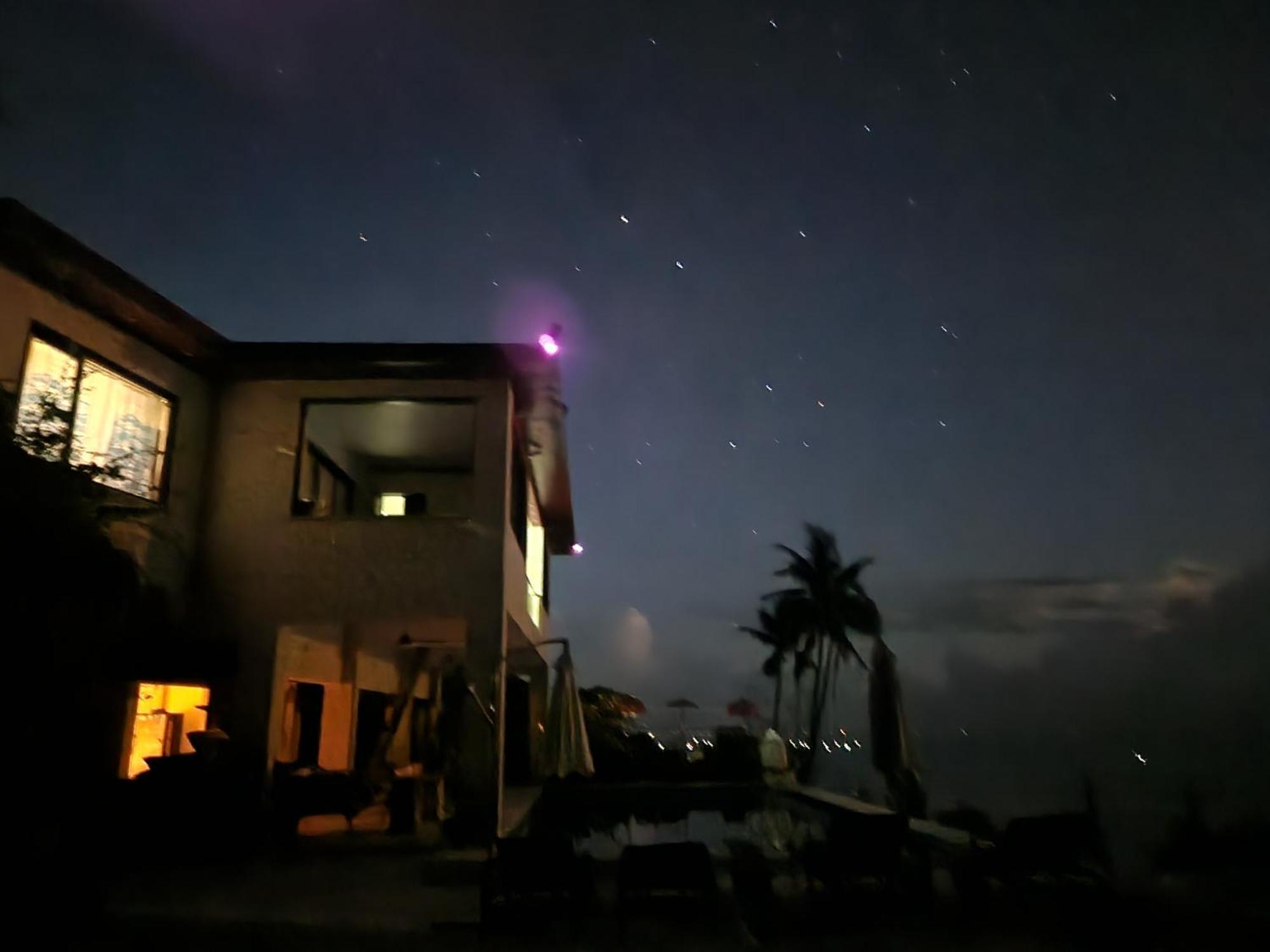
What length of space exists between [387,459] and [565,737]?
5.89 meters

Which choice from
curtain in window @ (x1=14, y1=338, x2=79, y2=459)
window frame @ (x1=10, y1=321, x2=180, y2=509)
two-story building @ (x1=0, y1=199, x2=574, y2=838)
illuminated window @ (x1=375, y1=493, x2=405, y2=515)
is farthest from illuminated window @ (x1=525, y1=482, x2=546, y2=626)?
curtain in window @ (x1=14, y1=338, x2=79, y2=459)

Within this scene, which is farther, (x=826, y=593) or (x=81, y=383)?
(x=826, y=593)

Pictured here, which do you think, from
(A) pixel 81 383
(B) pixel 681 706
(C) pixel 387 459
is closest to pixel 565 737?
(C) pixel 387 459

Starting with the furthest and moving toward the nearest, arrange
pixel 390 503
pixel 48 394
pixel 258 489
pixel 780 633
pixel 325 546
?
pixel 780 633 < pixel 390 503 < pixel 258 489 < pixel 325 546 < pixel 48 394

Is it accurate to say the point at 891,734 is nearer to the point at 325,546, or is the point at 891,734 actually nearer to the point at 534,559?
the point at 325,546

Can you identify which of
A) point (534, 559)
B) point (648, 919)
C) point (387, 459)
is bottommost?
point (648, 919)

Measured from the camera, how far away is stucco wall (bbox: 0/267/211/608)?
8.89 meters

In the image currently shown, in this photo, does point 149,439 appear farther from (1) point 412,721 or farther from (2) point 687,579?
(2) point 687,579

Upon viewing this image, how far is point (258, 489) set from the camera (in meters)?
11.6

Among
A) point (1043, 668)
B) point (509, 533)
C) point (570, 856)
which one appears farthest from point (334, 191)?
point (1043, 668)

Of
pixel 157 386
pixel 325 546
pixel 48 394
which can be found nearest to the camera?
pixel 48 394

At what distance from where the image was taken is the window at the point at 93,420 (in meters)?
8.88

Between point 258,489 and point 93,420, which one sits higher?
point 93,420

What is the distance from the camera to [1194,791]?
392 inches
